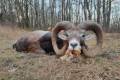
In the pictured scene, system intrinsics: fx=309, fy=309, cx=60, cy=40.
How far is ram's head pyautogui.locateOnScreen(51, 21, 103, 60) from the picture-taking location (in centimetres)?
755

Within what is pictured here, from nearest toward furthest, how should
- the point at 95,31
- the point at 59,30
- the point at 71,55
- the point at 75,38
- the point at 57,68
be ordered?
the point at 57,68, the point at 71,55, the point at 75,38, the point at 95,31, the point at 59,30

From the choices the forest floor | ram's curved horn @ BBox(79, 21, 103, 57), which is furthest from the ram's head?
the forest floor

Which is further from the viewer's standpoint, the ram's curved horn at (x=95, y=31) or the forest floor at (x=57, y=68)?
the ram's curved horn at (x=95, y=31)

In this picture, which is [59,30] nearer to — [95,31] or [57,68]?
[95,31]

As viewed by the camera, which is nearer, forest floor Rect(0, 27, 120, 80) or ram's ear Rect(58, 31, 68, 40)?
forest floor Rect(0, 27, 120, 80)

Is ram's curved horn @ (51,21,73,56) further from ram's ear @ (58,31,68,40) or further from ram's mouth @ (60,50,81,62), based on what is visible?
ram's mouth @ (60,50,81,62)

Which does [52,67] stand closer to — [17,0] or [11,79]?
[11,79]

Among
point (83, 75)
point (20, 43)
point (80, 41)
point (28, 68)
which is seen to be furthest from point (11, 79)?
point (20, 43)

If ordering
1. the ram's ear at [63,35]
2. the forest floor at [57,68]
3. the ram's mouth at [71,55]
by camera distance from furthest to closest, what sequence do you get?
the ram's ear at [63,35]
the ram's mouth at [71,55]
the forest floor at [57,68]

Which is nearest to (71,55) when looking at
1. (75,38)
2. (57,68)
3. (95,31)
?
(75,38)

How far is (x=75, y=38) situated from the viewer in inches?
306

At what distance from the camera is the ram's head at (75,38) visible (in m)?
7.55

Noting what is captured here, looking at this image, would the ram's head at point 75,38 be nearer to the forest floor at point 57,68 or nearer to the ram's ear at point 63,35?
the ram's ear at point 63,35

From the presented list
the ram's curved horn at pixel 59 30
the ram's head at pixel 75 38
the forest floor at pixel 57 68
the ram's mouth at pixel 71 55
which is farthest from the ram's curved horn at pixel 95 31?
the ram's mouth at pixel 71 55
